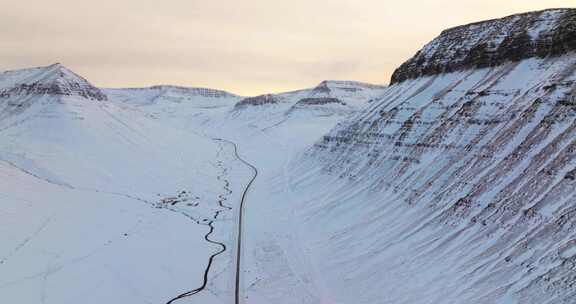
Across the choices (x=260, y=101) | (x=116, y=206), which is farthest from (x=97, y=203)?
(x=260, y=101)

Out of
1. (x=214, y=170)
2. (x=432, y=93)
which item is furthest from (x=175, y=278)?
(x=214, y=170)

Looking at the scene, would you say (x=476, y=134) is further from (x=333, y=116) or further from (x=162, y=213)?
(x=333, y=116)

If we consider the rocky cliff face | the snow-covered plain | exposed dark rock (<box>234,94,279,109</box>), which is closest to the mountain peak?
the snow-covered plain

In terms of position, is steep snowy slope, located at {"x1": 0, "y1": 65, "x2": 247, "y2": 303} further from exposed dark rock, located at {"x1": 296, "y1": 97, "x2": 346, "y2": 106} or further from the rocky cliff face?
exposed dark rock, located at {"x1": 296, "y1": 97, "x2": 346, "y2": 106}

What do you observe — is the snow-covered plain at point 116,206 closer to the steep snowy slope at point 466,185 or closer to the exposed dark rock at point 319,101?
the steep snowy slope at point 466,185

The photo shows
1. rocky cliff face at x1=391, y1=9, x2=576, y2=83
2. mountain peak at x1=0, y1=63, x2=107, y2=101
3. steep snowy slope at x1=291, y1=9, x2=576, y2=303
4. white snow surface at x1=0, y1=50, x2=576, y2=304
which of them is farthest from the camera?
mountain peak at x1=0, y1=63, x2=107, y2=101

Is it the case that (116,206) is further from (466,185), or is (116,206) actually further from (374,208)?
(466,185)
